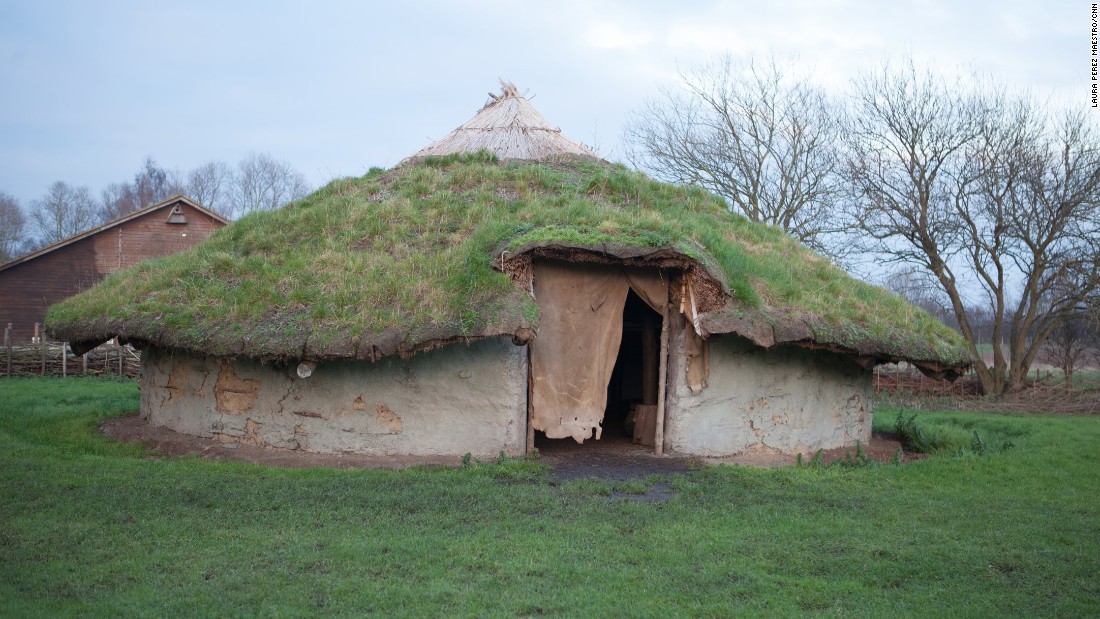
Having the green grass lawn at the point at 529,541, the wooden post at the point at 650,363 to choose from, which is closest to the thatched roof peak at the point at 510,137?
the wooden post at the point at 650,363

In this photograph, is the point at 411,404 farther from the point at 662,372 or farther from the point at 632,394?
the point at 632,394

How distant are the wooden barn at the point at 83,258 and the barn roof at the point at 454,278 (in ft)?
53.3

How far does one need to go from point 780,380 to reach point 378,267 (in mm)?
4894

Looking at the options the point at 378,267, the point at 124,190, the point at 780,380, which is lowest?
the point at 780,380

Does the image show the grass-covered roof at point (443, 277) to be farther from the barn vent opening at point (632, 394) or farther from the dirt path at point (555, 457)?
the barn vent opening at point (632, 394)

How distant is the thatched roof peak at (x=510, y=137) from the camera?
14.8 meters

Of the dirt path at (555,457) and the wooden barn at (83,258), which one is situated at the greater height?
the wooden barn at (83,258)

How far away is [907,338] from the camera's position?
11.1 metres

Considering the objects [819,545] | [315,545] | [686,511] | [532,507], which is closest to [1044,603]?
[819,545]

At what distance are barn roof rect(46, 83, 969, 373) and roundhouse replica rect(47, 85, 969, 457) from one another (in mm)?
31

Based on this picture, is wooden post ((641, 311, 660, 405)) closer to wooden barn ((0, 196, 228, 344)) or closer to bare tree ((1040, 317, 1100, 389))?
bare tree ((1040, 317, 1100, 389))

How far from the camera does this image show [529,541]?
709 cm

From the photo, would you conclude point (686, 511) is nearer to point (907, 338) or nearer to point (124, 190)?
point (907, 338)

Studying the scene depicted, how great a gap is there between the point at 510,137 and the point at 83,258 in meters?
17.9
